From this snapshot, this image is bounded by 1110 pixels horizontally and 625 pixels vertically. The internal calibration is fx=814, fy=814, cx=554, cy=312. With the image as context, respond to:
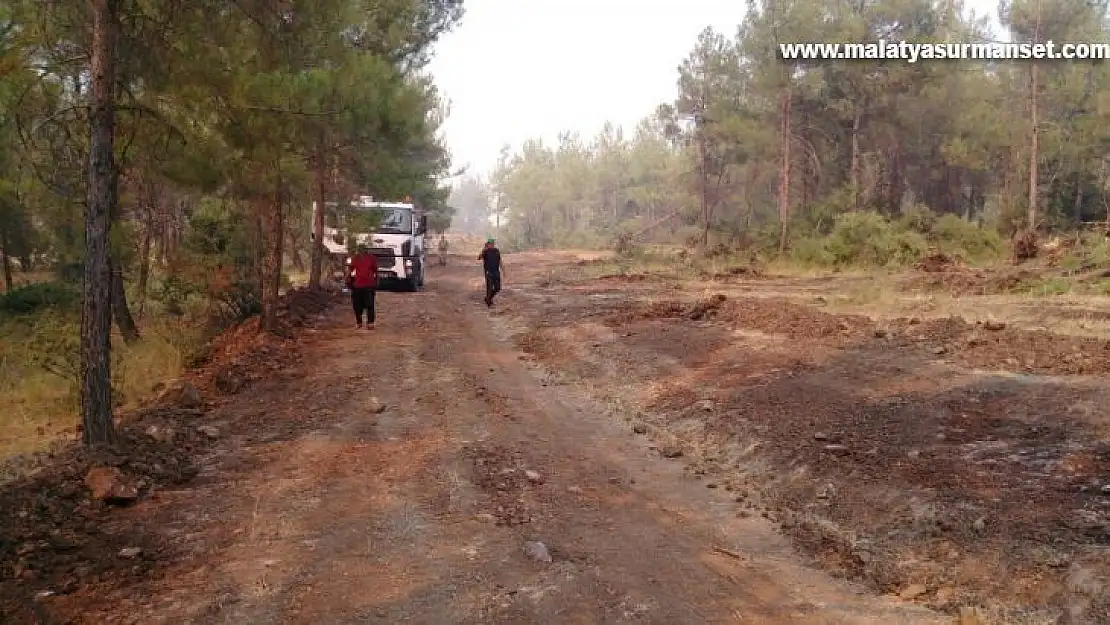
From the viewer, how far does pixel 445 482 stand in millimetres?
6910

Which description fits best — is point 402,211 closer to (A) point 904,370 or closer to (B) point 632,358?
(B) point 632,358

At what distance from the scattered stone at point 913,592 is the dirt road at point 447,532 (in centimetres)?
14

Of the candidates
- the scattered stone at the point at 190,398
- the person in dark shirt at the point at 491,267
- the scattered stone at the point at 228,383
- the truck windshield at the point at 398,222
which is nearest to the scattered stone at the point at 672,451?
the scattered stone at the point at 190,398

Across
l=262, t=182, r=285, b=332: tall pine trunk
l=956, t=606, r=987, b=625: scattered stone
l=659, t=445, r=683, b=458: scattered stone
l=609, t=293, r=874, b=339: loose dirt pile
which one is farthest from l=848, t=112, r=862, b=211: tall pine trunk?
l=956, t=606, r=987, b=625: scattered stone

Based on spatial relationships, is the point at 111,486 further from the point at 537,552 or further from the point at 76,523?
the point at 537,552

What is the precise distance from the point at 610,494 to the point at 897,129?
3667 cm

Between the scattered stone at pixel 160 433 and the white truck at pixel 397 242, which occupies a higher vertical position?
the white truck at pixel 397 242

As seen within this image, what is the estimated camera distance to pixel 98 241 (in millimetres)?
7121

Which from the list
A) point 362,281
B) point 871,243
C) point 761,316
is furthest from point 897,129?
point 362,281

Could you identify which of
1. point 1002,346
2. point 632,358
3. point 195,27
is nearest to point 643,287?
point 632,358

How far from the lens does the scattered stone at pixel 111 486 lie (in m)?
6.40

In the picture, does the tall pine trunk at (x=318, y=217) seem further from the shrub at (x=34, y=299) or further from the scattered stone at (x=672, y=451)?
the scattered stone at (x=672, y=451)

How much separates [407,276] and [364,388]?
14.2 meters

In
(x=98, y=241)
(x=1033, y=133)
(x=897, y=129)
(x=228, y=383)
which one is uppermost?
(x=897, y=129)
